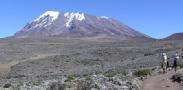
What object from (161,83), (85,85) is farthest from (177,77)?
(85,85)

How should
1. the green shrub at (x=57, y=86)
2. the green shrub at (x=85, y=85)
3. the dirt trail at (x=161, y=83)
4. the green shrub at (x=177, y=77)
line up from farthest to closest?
the green shrub at (x=177, y=77) → the dirt trail at (x=161, y=83) → the green shrub at (x=57, y=86) → the green shrub at (x=85, y=85)

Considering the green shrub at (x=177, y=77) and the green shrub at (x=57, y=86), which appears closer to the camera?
the green shrub at (x=57, y=86)

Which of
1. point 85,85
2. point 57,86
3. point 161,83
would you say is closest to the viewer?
point 85,85

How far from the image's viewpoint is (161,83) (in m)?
26.1

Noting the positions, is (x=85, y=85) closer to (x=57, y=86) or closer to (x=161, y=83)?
(x=57, y=86)

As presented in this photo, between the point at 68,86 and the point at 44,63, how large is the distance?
45.9 metres

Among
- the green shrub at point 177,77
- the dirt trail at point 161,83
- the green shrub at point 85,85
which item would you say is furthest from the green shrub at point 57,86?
the green shrub at point 177,77

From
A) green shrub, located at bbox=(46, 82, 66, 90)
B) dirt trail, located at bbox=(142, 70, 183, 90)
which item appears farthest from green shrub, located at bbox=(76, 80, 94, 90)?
dirt trail, located at bbox=(142, 70, 183, 90)

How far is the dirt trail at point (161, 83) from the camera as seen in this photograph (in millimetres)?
24897

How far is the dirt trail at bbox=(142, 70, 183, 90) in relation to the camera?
24.9 metres

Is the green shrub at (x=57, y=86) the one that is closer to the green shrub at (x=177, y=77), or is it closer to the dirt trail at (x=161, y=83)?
the dirt trail at (x=161, y=83)

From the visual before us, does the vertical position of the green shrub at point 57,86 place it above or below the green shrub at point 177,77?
below

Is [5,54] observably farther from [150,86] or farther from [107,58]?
[150,86]

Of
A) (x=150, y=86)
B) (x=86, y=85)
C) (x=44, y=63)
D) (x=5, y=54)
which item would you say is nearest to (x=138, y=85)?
(x=150, y=86)
